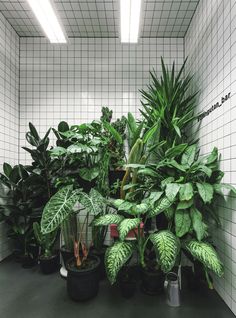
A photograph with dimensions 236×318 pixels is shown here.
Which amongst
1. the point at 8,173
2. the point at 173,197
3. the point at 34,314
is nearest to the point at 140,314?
the point at 34,314

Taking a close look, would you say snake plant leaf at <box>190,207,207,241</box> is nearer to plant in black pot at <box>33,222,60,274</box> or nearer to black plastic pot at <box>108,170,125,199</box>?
black plastic pot at <box>108,170,125,199</box>

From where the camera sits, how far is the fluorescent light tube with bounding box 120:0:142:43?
2.06 meters

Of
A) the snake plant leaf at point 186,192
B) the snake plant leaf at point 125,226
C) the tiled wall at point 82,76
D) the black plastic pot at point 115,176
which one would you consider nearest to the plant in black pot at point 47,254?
the black plastic pot at point 115,176

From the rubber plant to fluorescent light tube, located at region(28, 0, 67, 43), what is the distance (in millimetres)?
1889

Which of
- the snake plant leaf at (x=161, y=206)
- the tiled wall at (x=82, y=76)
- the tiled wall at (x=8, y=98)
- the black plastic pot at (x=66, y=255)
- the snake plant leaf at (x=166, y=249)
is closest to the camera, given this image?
the snake plant leaf at (x=166, y=249)

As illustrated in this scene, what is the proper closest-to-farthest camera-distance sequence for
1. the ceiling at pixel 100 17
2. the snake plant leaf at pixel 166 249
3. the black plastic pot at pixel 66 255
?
1. the snake plant leaf at pixel 166 249
2. the black plastic pot at pixel 66 255
3. the ceiling at pixel 100 17

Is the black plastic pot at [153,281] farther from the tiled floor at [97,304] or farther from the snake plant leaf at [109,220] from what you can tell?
the snake plant leaf at [109,220]

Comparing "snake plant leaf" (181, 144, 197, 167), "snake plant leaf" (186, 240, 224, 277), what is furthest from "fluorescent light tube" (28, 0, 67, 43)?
"snake plant leaf" (186, 240, 224, 277)

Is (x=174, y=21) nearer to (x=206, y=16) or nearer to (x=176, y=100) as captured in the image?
(x=206, y=16)

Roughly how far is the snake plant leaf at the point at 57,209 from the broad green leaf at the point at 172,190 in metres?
0.87

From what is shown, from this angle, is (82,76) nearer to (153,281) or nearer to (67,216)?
(67,216)

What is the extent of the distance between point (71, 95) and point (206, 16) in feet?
6.63

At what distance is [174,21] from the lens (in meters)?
2.93

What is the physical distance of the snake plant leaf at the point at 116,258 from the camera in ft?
5.64
